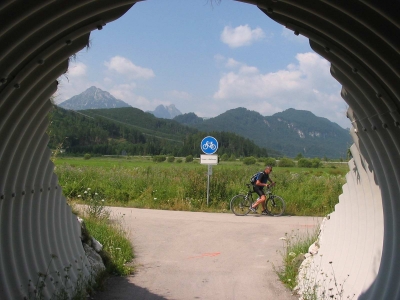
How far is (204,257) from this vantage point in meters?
10.6

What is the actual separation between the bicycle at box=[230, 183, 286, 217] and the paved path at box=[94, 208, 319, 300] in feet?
3.12

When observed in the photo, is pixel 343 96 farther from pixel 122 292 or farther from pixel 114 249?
pixel 114 249

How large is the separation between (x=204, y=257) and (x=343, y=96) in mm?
5480

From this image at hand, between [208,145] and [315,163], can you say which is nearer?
[208,145]

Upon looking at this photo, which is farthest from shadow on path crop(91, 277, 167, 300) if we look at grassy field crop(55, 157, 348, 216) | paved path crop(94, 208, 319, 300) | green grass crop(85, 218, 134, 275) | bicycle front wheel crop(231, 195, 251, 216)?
grassy field crop(55, 157, 348, 216)

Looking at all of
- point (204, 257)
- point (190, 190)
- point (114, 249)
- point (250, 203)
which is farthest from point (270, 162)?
point (114, 249)

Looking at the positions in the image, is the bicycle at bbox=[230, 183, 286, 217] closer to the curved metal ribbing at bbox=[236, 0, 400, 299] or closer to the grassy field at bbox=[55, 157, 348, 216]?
the grassy field at bbox=[55, 157, 348, 216]

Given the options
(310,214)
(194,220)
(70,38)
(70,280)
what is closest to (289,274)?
(70,280)

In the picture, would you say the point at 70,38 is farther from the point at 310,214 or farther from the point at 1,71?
the point at 310,214

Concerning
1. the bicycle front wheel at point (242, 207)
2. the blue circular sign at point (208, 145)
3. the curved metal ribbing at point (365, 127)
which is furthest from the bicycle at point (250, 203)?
the curved metal ribbing at point (365, 127)

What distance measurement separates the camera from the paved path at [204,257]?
7836 millimetres

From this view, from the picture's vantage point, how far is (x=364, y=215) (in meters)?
6.40

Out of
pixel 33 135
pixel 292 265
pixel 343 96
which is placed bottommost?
pixel 292 265

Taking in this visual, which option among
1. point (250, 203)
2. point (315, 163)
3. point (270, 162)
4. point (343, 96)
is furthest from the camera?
point (315, 163)
